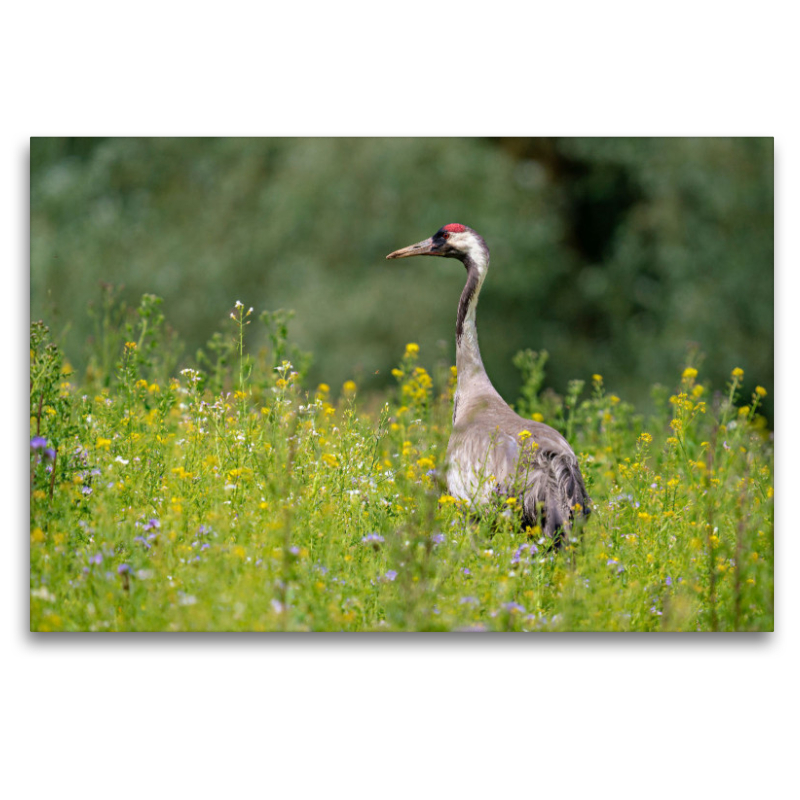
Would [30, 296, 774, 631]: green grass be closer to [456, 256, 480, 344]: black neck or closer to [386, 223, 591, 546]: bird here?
[386, 223, 591, 546]: bird

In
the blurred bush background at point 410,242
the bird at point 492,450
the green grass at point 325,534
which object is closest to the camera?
the green grass at point 325,534

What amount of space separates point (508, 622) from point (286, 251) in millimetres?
5144

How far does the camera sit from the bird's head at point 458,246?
4859mm

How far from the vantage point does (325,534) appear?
3.99 m

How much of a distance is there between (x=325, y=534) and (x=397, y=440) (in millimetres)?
982

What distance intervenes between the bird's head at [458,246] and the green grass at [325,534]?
2.80 ft

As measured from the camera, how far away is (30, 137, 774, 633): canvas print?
3.81 metres

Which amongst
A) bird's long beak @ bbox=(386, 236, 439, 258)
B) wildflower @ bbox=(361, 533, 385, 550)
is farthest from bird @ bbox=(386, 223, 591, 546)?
wildflower @ bbox=(361, 533, 385, 550)

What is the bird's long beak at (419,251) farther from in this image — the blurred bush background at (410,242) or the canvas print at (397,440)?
the blurred bush background at (410,242)

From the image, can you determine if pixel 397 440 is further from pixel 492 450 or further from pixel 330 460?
pixel 330 460

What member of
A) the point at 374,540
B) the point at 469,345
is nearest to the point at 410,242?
the point at 469,345

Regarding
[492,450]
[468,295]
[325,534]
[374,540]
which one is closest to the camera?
[374,540]

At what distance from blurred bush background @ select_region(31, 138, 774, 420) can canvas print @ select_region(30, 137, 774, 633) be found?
0.04 meters

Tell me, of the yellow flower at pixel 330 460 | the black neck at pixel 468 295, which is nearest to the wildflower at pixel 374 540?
the yellow flower at pixel 330 460
